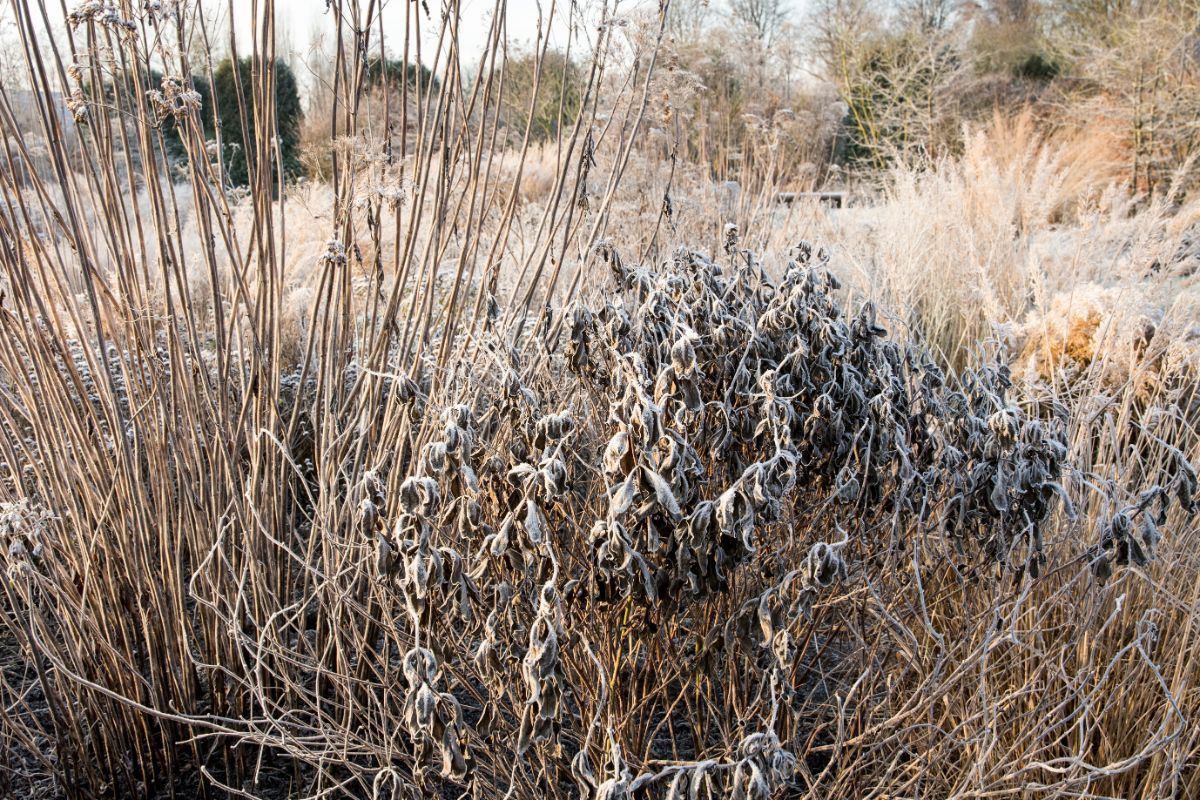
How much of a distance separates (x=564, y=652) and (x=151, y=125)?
1.23 m

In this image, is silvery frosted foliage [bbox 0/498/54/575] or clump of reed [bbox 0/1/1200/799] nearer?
clump of reed [bbox 0/1/1200/799]

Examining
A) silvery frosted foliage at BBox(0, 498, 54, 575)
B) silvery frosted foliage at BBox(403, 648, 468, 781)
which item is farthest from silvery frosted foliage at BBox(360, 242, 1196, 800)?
silvery frosted foliage at BBox(0, 498, 54, 575)

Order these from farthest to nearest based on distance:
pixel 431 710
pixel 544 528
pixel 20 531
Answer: pixel 20 531 < pixel 544 528 < pixel 431 710

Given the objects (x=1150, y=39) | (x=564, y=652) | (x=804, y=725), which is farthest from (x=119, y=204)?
(x=1150, y=39)

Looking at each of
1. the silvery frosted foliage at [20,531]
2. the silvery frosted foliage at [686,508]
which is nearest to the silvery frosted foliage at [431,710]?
the silvery frosted foliage at [686,508]

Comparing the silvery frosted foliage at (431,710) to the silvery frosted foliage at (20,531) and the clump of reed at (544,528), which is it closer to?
the clump of reed at (544,528)

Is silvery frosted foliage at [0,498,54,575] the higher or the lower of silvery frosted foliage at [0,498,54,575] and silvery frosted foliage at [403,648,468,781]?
the lower

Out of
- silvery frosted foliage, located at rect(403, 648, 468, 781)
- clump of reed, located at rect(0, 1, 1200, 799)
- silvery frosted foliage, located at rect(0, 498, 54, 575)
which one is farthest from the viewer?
silvery frosted foliage, located at rect(0, 498, 54, 575)

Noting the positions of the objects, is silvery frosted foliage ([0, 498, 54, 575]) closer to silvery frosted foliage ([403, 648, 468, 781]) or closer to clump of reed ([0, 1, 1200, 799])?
clump of reed ([0, 1, 1200, 799])

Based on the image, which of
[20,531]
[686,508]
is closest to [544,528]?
[686,508]

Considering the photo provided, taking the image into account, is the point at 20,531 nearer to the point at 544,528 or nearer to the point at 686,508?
the point at 544,528

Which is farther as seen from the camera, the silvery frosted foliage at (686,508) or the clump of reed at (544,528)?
the clump of reed at (544,528)

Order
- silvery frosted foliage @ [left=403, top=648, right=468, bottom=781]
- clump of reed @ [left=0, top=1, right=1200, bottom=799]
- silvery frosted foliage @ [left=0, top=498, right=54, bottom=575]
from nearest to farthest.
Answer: silvery frosted foliage @ [left=403, top=648, right=468, bottom=781], clump of reed @ [left=0, top=1, right=1200, bottom=799], silvery frosted foliage @ [left=0, top=498, right=54, bottom=575]

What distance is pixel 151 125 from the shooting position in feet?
5.24
